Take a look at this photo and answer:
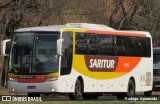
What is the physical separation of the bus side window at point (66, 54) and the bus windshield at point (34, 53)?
0.40m

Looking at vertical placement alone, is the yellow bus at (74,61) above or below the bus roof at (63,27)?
below

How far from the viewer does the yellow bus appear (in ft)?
90.1

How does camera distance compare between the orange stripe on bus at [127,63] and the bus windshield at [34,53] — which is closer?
the bus windshield at [34,53]

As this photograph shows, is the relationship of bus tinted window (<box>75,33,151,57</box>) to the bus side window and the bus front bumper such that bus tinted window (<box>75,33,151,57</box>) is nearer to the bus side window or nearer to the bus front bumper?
the bus side window

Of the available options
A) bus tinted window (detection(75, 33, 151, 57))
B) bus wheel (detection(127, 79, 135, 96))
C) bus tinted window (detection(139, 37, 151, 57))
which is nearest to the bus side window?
bus tinted window (detection(75, 33, 151, 57))

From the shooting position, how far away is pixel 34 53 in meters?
27.7

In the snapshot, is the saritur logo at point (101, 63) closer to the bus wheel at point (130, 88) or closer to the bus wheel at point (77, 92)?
the bus wheel at point (77, 92)

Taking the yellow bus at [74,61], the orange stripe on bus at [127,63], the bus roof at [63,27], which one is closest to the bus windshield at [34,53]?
the yellow bus at [74,61]

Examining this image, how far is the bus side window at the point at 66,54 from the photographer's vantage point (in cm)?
2770

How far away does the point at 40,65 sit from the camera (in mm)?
27500

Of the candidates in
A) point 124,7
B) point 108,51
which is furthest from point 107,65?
point 124,7

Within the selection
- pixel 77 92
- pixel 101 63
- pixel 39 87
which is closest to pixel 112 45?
pixel 101 63

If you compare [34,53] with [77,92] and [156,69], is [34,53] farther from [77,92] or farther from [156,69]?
[156,69]

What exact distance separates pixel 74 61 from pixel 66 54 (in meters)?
0.69
